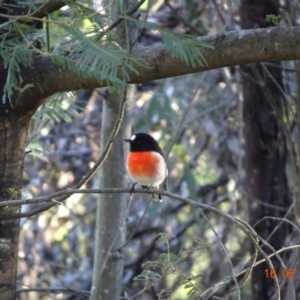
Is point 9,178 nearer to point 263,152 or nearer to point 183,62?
point 183,62

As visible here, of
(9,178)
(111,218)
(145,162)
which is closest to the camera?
(9,178)

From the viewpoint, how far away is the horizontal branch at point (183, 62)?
2410 millimetres

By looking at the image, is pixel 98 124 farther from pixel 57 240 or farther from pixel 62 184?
pixel 57 240

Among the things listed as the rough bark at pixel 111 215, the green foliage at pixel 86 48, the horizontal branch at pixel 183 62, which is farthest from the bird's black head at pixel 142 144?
the horizontal branch at pixel 183 62

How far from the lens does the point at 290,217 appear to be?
539 centimetres

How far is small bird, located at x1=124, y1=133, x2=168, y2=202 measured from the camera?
173 inches

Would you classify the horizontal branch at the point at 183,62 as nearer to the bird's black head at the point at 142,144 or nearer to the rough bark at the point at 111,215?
the rough bark at the point at 111,215

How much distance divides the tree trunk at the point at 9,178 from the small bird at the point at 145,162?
137 centimetres

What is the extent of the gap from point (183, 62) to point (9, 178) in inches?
36.1

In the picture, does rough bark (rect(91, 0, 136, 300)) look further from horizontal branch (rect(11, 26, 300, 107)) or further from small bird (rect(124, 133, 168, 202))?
horizontal branch (rect(11, 26, 300, 107))

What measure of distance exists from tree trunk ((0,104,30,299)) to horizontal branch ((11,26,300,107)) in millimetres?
101

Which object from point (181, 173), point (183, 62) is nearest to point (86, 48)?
point (183, 62)

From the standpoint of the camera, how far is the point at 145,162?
175 inches

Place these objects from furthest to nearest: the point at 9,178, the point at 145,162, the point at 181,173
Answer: the point at 181,173
the point at 145,162
the point at 9,178
